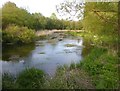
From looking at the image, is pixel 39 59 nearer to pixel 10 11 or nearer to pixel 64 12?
pixel 64 12

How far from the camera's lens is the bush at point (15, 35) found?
885 inches

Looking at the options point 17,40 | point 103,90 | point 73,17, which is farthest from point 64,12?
point 17,40

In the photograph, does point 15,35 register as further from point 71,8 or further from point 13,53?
point 71,8

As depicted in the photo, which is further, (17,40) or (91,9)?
(17,40)

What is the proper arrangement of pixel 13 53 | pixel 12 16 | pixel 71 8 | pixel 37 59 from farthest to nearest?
pixel 12 16 < pixel 13 53 < pixel 37 59 < pixel 71 8

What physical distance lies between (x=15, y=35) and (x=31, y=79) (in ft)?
54.8

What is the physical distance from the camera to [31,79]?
23.4 feet

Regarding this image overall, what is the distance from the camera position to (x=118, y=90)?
6223 mm

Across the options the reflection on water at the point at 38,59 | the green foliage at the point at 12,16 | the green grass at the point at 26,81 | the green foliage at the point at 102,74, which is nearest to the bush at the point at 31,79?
the green grass at the point at 26,81

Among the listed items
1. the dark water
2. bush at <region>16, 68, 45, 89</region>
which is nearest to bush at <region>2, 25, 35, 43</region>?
the dark water

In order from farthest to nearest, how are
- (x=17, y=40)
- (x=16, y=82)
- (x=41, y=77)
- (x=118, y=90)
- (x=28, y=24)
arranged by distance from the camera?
1. (x=28, y=24)
2. (x=17, y=40)
3. (x=41, y=77)
4. (x=16, y=82)
5. (x=118, y=90)

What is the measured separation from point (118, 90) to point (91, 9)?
228 centimetres

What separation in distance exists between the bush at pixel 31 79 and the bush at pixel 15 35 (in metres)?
15.1

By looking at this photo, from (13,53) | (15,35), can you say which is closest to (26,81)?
(13,53)
